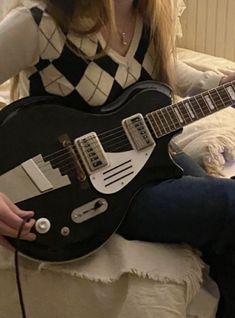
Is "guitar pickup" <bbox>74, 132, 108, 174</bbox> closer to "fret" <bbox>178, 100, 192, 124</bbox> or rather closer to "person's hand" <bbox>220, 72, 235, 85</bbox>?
"fret" <bbox>178, 100, 192, 124</bbox>


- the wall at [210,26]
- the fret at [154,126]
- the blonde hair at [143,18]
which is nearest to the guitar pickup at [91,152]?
the fret at [154,126]

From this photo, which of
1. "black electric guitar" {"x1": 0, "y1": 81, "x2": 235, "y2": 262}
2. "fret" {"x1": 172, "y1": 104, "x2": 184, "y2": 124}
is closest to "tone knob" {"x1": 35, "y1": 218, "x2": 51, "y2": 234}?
"black electric guitar" {"x1": 0, "y1": 81, "x2": 235, "y2": 262}

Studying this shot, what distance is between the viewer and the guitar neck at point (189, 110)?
108 cm

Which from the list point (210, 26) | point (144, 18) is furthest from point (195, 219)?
point (210, 26)

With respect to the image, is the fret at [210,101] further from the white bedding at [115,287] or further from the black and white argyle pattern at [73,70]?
the white bedding at [115,287]

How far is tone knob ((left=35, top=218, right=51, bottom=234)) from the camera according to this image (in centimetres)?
97

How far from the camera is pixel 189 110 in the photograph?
111cm

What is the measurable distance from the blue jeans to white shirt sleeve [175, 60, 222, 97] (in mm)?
310

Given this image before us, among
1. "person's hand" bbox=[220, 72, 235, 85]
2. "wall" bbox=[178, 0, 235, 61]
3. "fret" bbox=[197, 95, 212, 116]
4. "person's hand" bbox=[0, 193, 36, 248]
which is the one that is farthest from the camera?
"wall" bbox=[178, 0, 235, 61]

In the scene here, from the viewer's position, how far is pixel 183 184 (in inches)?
40.7

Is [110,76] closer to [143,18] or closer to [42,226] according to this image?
[143,18]

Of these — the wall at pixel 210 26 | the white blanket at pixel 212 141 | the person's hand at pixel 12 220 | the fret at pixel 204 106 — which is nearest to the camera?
the person's hand at pixel 12 220

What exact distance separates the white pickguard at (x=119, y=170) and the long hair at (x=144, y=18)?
24 cm

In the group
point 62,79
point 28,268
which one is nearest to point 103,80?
point 62,79
